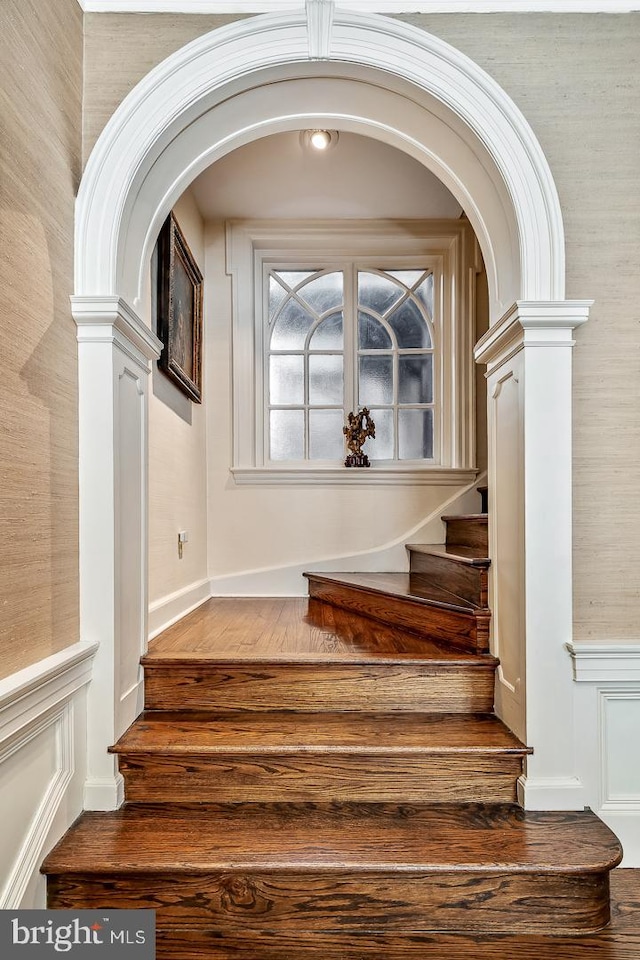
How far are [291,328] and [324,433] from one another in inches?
27.0

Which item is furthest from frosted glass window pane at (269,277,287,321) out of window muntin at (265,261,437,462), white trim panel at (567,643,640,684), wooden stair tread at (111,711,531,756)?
white trim panel at (567,643,640,684)

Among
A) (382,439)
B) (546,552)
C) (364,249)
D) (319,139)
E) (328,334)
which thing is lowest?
(546,552)

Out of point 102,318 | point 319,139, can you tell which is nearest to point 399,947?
point 102,318

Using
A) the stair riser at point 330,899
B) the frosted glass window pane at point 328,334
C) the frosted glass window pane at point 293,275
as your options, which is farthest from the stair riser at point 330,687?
the frosted glass window pane at point 293,275

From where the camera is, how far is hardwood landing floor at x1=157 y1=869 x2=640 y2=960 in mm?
1474

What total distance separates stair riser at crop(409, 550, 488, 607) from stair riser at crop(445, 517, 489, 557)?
192 millimetres

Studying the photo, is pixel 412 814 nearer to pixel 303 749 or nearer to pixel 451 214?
pixel 303 749

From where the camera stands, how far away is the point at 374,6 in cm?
189

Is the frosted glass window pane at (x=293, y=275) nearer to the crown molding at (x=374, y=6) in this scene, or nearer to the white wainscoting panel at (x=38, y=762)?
the crown molding at (x=374, y=6)

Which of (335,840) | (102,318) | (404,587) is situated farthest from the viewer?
(404,587)

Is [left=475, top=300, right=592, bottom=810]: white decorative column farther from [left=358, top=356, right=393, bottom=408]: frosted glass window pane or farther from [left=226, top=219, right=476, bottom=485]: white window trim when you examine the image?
[left=358, top=356, right=393, bottom=408]: frosted glass window pane

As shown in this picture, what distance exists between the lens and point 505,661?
200 cm

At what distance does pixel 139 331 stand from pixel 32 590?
88 cm

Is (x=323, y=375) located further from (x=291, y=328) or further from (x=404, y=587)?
(x=404, y=587)
